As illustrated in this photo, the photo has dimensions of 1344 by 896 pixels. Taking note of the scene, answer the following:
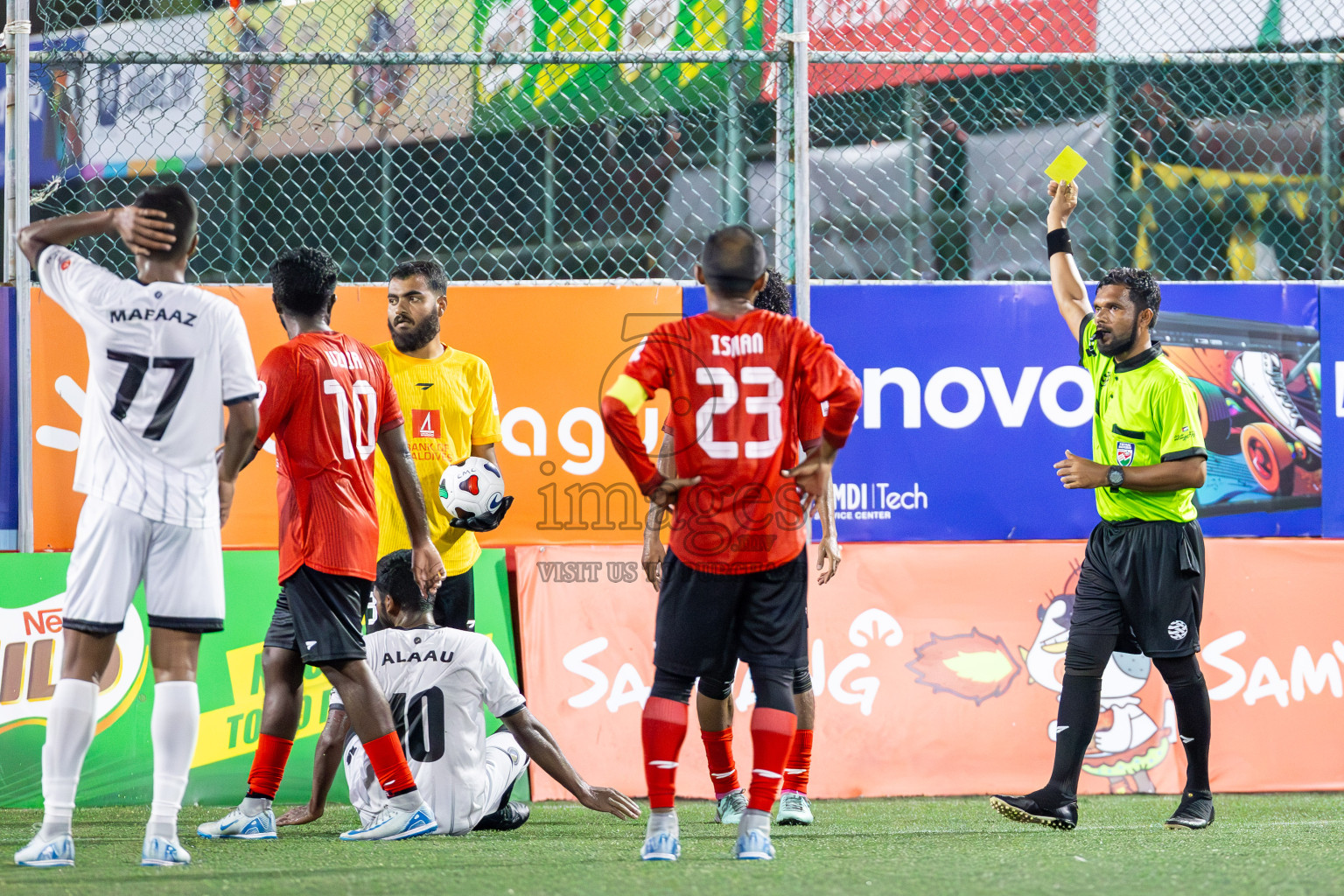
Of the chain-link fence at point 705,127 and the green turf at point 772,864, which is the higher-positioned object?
the chain-link fence at point 705,127

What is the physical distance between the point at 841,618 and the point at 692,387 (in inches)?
106

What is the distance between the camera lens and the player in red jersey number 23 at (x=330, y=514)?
14.5ft

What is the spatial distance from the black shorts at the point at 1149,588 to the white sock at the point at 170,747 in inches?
120

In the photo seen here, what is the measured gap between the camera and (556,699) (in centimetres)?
615

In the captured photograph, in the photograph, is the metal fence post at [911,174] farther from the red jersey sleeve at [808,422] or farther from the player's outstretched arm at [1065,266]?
the red jersey sleeve at [808,422]

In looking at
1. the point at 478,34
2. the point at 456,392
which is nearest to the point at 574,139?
the point at 478,34

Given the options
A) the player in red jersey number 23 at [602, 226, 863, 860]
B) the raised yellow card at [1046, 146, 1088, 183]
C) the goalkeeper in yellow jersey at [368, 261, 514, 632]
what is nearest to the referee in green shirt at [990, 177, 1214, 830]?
the raised yellow card at [1046, 146, 1088, 183]

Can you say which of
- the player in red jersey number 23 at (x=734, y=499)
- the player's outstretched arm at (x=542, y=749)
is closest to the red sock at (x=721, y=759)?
the player's outstretched arm at (x=542, y=749)

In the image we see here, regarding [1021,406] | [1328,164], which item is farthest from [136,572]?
[1328,164]

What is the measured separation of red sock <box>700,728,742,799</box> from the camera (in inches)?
192

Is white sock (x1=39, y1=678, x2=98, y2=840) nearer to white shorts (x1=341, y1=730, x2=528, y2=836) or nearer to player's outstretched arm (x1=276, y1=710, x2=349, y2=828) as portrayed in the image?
white shorts (x1=341, y1=730, x2=528, y2=836)

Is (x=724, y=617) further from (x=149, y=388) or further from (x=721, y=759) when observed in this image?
(x=149, y=388)

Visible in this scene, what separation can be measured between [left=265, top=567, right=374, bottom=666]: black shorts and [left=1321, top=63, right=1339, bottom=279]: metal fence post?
5242 millimetres

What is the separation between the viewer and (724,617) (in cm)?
390
